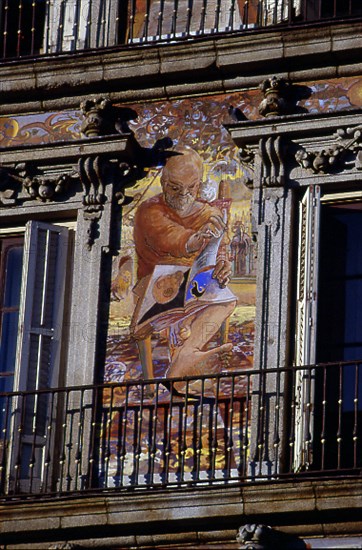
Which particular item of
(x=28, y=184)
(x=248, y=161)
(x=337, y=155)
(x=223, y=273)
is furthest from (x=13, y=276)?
(x=337, y=155)

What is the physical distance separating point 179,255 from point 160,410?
137 cm

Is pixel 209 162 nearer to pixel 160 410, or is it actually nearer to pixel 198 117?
pixel 198 117

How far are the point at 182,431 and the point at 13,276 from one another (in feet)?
7.47

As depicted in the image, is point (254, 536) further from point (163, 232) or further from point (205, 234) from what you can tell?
point (163, 232)

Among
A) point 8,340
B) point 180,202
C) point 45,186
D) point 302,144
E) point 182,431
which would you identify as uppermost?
point 302,144

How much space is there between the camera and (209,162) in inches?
798

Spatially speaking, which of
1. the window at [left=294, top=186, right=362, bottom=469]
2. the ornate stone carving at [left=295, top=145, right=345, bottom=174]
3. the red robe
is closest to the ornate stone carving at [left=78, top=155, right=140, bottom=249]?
the red robe

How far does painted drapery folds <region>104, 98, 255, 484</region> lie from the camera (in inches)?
758

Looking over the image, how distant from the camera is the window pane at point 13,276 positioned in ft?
67.2

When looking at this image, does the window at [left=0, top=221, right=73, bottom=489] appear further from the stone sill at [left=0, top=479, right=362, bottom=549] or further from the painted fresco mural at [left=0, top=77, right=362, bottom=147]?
the painted fresco mural at [left=0, top=77, right=362, bottom=147]

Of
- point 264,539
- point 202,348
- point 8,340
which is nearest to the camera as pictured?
point 264,539

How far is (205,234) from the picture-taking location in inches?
788

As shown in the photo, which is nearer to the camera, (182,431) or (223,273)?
(182,431)

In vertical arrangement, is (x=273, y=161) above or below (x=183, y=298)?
above
